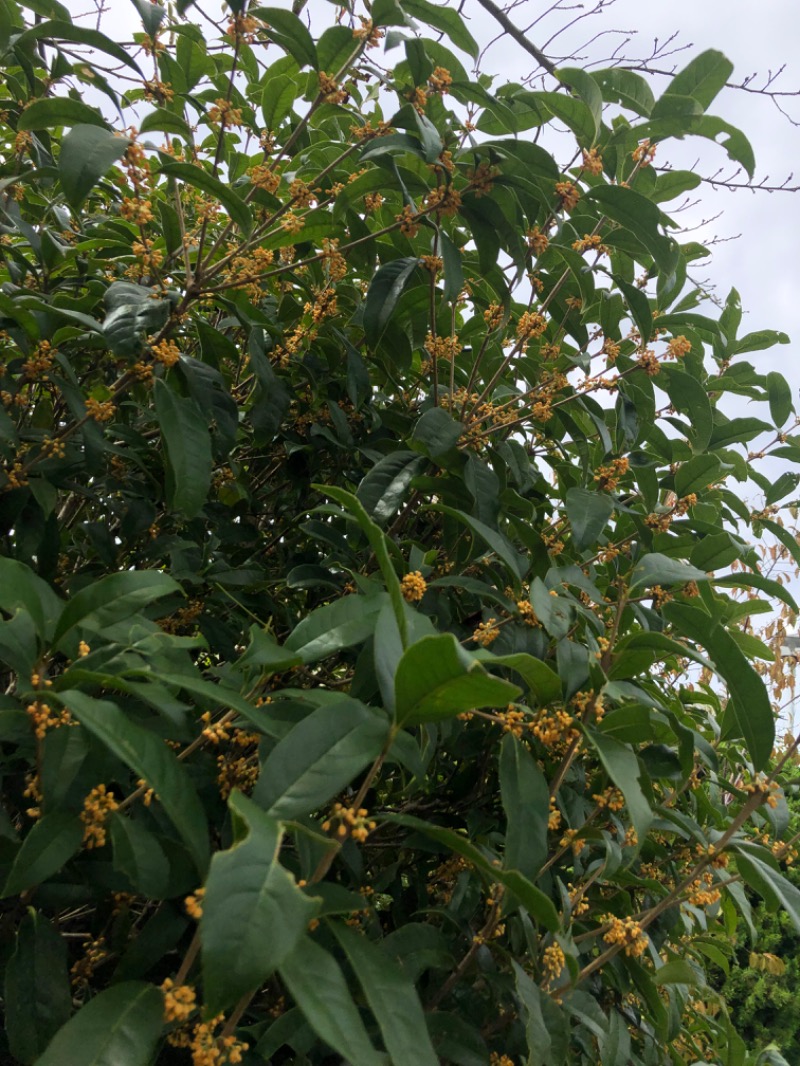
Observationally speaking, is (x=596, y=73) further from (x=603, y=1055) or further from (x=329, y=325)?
(x=603, y=1055)

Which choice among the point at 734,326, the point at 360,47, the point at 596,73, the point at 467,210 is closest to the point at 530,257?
the point at 467,210

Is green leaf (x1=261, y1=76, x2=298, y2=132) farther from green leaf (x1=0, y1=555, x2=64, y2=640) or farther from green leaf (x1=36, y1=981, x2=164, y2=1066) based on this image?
green leaf (x1=36, y1=981, x2=164, y2=1066)

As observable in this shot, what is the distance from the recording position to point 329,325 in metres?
1.69

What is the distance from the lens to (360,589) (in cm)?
127

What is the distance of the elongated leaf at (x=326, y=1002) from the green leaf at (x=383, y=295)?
100cm

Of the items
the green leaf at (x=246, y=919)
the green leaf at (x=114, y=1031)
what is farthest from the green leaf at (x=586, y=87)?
the green leaf at (x=114, y=1031)

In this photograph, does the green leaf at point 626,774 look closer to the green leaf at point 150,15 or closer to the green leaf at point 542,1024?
the green leaf at point 542,1024

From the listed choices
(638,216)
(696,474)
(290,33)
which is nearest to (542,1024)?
(696,474)

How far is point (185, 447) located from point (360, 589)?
0.35 metres

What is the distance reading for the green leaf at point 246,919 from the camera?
60 centimetres

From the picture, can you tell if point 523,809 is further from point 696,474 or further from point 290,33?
point 290,33

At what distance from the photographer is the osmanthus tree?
866mm

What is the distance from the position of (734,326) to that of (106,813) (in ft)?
6.13

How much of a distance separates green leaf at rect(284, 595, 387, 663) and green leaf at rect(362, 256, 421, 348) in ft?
1.92
